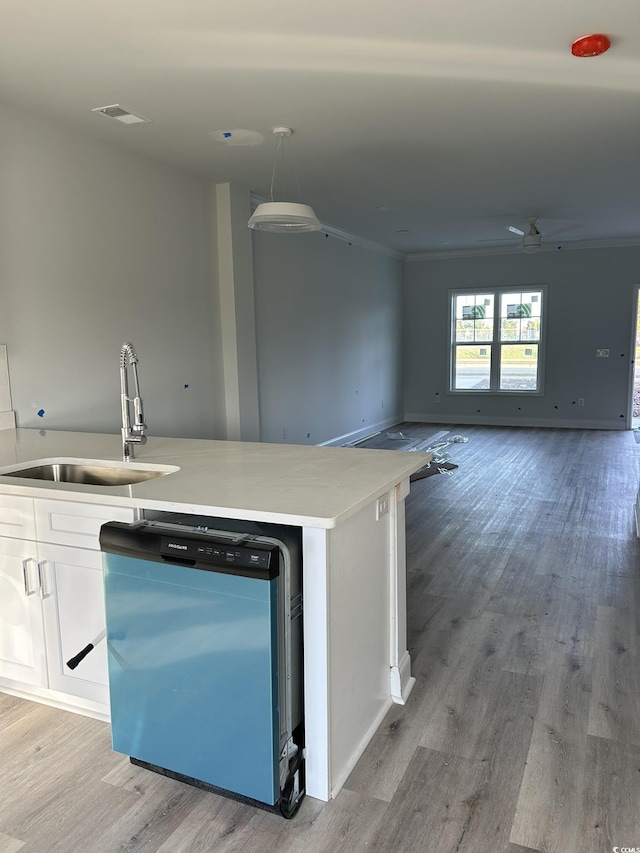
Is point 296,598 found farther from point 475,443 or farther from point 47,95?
point 475,443

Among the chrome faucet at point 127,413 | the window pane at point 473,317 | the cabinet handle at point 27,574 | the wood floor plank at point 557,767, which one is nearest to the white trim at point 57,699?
the cabinet handle at point 27,574

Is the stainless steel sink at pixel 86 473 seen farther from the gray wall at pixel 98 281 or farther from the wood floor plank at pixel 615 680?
the wood floor plank at pixel 615 680

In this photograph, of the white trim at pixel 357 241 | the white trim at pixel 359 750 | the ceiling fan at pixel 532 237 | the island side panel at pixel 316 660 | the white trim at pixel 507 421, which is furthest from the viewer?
the white trim at pixel 507 421

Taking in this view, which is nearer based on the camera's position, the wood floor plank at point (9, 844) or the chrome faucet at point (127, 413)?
the wood floor plank at point (9, 844)

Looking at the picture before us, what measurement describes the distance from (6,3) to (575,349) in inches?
330

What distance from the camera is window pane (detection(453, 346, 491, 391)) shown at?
31.3ft

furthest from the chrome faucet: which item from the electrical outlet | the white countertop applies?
the electrical outlet

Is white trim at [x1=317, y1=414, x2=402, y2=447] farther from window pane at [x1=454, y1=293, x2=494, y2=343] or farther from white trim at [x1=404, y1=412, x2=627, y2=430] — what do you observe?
window pane at [x1=454, y1=293, x2=494, y2=343]

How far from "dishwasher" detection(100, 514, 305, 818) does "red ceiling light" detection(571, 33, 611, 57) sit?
8.49ft

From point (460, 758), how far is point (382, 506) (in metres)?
0.87

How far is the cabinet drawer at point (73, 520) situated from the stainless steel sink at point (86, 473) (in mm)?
342

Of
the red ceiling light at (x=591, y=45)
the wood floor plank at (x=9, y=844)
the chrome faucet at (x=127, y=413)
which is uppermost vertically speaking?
the red ceiling light at (x=591, y=45)

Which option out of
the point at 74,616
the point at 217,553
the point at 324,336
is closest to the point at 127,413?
the point at 74,616

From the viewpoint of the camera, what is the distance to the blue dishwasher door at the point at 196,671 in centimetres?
164
